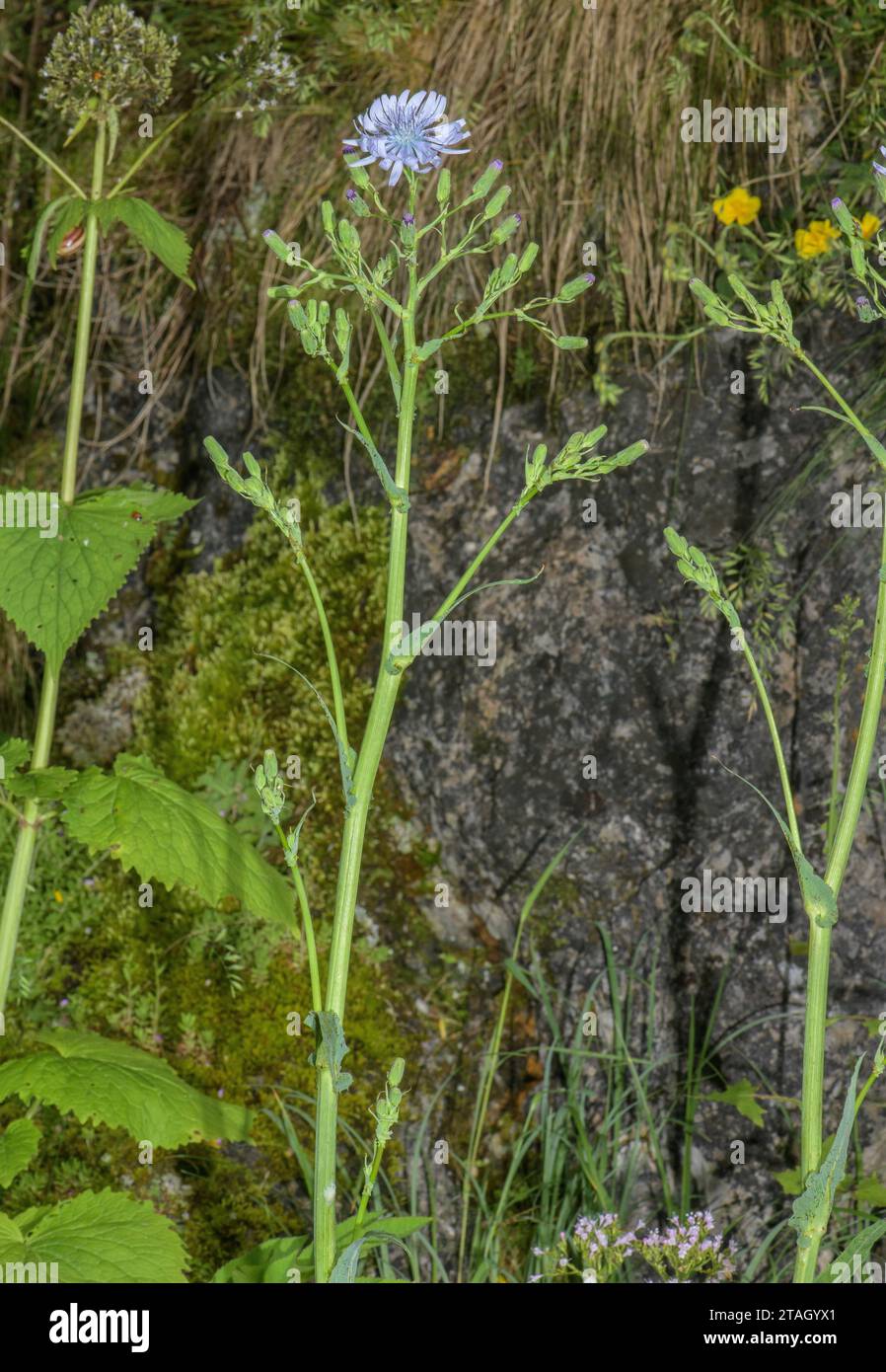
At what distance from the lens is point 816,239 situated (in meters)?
2.50

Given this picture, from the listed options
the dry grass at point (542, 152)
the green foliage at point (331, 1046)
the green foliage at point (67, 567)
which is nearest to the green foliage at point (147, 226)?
the green foliage at point (67, 567)

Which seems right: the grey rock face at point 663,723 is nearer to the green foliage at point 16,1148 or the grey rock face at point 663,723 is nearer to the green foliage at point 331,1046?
the green foliage at point 16,1148

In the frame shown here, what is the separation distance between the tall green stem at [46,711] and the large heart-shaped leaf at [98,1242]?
31cm

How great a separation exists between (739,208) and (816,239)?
0.18 meters

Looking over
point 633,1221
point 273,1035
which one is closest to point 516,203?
point 273,1035

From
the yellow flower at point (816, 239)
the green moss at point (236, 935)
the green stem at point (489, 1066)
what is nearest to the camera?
the green stem at point (489, 1066)

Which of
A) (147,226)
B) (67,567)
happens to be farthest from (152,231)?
(67,567)

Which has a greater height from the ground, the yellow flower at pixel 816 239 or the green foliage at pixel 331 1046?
the yellow flower at pixel 816 239

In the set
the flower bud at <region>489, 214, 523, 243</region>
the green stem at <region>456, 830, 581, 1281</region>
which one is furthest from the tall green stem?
the green stem at <region>456, 830, 581, 1281</region>

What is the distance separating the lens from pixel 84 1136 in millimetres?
2334

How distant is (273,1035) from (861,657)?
4.58ft

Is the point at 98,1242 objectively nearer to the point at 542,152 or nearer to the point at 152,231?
the point at 152,231

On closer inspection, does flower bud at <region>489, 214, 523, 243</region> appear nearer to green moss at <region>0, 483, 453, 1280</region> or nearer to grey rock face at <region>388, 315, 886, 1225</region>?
grey rock face at <region>388, 315, 886, 1225</region>

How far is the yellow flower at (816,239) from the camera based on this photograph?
8.18 ft
